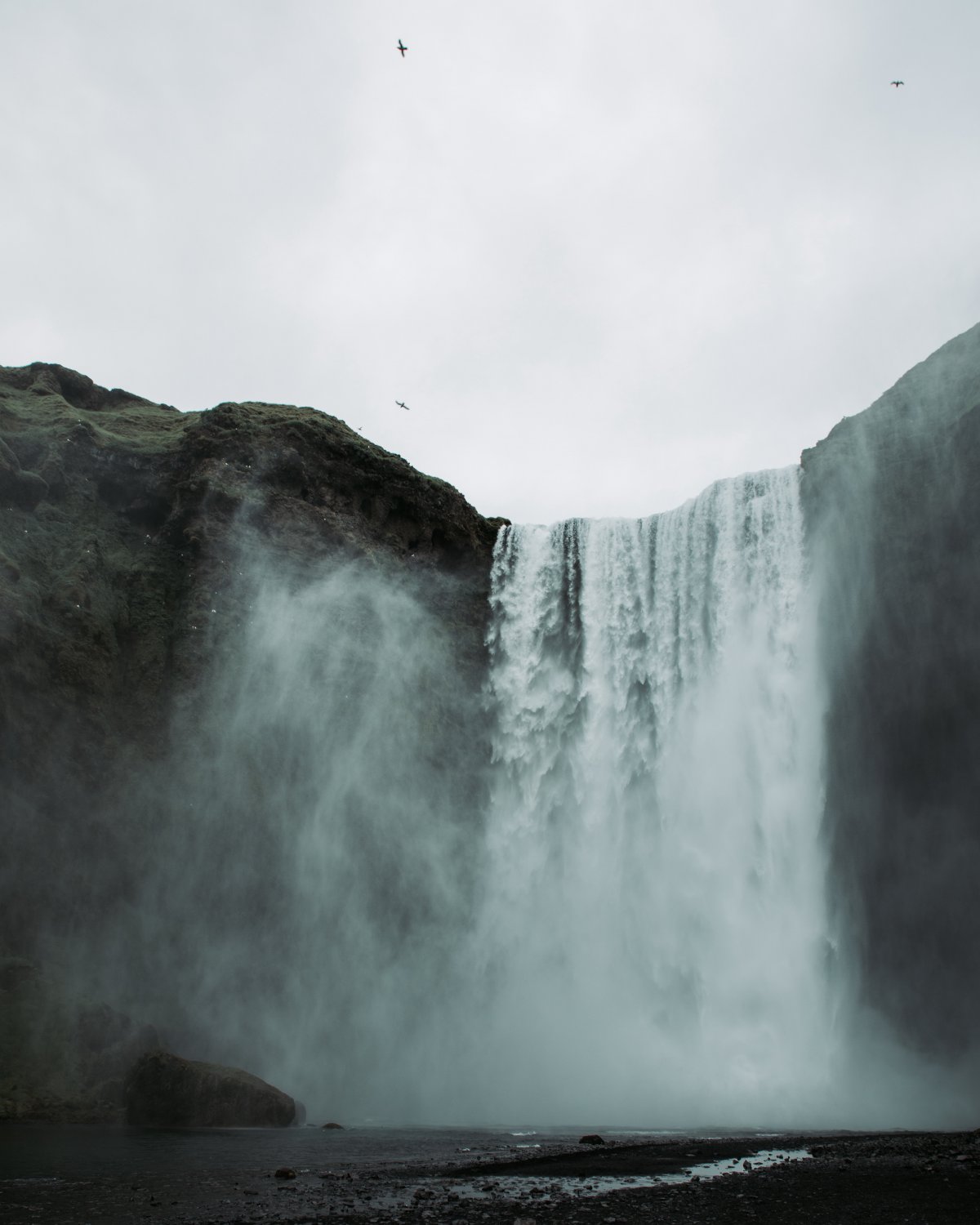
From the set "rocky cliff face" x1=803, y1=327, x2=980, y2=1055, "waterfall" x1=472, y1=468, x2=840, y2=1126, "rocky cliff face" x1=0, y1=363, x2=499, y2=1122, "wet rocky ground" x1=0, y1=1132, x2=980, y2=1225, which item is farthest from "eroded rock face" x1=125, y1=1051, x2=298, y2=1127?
"rocky cliff face" x1=803, y1=327, x2=980, y2=1055

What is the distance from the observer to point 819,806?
28594 mm

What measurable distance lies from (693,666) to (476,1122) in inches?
608

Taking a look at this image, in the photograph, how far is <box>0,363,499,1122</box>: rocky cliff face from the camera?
85.0ft

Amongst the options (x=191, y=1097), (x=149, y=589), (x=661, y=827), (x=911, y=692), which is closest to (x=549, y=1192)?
(x=191, y=1097)

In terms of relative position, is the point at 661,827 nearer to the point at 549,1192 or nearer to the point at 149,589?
the point at 149,589

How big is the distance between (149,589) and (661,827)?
60.2ft

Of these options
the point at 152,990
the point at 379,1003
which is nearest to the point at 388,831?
the point at 379,1003

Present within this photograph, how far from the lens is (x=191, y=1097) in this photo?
797 inches

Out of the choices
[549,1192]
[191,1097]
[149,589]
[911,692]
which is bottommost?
[191,1097]

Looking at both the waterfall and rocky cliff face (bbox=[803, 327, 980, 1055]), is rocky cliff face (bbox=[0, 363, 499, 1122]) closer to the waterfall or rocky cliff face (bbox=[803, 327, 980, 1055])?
the waterfall

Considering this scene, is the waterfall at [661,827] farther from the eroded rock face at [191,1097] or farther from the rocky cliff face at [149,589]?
the eroded rock face at [191,1097]

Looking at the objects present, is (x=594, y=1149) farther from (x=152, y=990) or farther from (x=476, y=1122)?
(x=152, y=990)

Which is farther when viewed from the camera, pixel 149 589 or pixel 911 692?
pixel 149 589

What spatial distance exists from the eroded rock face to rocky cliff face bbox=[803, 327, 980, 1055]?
16492 mm
